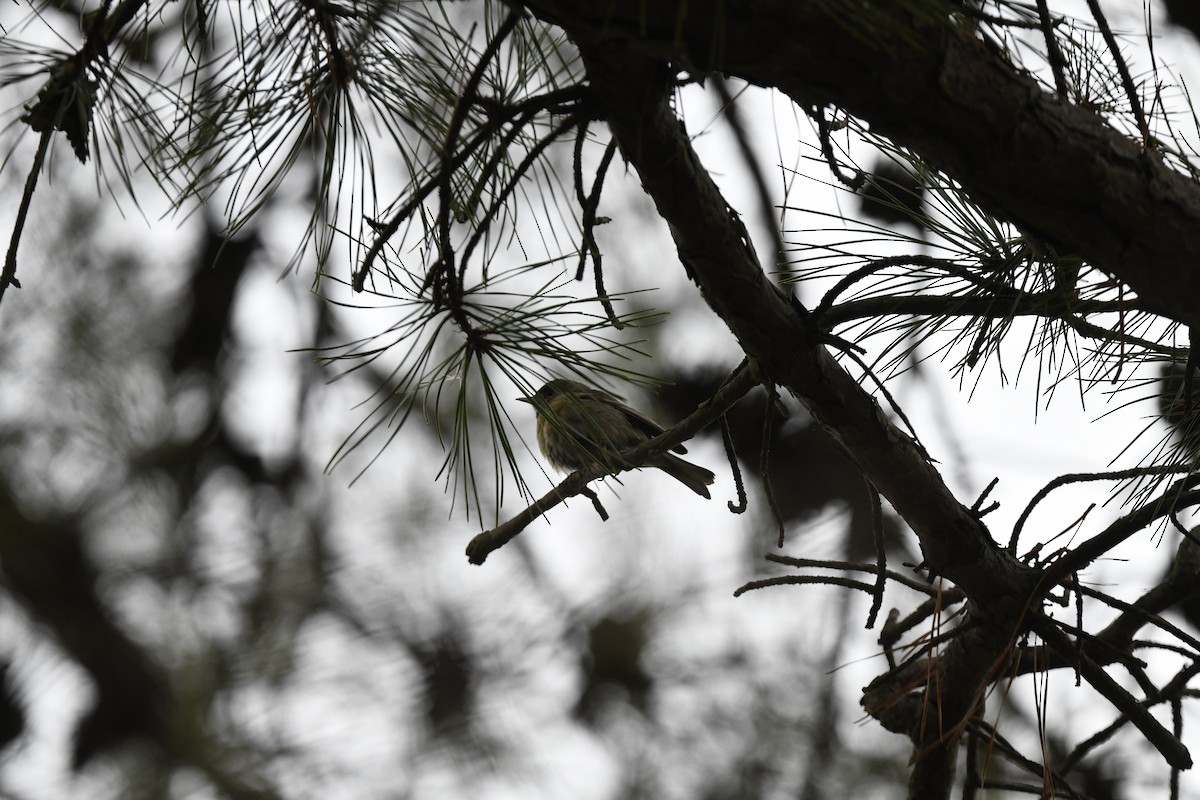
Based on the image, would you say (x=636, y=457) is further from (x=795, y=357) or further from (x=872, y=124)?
(x=872, y=124)

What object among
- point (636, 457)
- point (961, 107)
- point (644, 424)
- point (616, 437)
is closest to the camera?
point (961, 107)

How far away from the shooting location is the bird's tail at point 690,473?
12.5 ft

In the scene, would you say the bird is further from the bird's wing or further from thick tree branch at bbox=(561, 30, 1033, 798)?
thick tree branch at bbox=(561, 30, 1033, 798)

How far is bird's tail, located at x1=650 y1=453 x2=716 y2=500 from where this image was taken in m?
3.80

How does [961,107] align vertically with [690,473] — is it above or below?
below

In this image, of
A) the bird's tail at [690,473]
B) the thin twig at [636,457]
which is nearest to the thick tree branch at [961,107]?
the thin twig at [636,457]

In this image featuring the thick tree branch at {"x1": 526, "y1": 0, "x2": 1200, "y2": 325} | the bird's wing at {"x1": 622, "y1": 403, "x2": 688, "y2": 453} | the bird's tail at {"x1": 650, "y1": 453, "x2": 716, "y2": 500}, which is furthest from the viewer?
the bird's tail at {"x1": 650, "y1": 453, "x2": 716, "y2": 500}

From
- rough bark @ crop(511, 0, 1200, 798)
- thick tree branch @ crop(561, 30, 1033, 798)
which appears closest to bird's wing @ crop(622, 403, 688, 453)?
thick tree branch @ crop(561, 30, 1033, 798)

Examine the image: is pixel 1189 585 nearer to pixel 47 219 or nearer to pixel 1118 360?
pixel 1118 360

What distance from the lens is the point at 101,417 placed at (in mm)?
4023

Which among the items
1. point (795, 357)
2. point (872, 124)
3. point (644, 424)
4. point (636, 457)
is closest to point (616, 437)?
point (644, 424)

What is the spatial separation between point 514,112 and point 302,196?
308cm

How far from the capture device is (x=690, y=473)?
3.90 m

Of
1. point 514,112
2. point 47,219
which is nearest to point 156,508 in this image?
point 47,219
